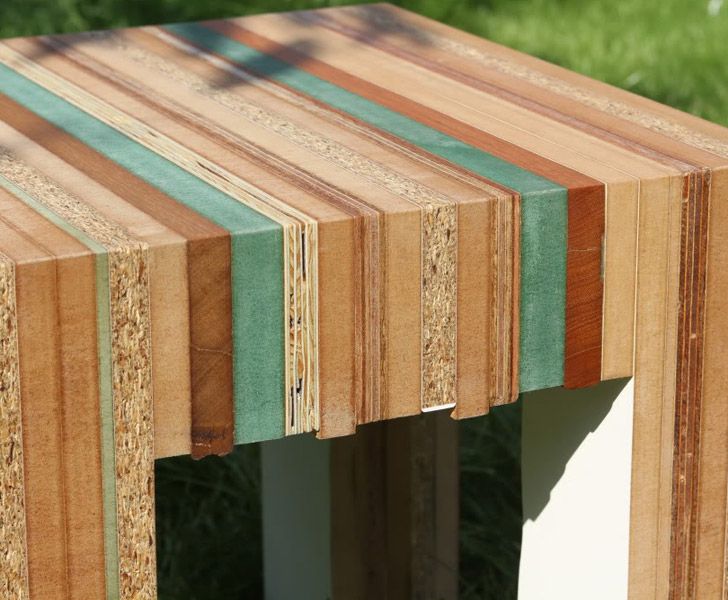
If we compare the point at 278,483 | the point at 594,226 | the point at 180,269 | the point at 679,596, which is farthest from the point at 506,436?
the point at 180,269

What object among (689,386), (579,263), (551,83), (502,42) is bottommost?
(689,386)

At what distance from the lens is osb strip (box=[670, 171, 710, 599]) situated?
1.46 metres

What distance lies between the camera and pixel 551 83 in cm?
182

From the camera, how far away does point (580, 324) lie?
1.43 metres

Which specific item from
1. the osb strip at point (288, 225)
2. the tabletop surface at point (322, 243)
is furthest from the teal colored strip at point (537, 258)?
the osb strip at point (288, 225)

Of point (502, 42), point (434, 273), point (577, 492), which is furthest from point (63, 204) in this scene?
point (502, 42)

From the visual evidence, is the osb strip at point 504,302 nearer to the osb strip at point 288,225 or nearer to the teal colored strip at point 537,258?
the teal colored strip at point 537,258

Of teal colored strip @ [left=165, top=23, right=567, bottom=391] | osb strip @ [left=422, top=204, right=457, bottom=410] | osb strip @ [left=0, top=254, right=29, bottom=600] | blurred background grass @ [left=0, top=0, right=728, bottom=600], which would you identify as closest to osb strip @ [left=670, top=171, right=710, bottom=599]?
teal colored strip @ [left=165, top=23, right=567, bottom=391]

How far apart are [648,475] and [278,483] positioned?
36.7 inches

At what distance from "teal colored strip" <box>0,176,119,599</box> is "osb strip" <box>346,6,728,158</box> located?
70 cm

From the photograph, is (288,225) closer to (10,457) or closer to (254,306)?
Answer: (254,306)

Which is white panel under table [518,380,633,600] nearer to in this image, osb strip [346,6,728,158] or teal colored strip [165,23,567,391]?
teal colored strip [165,23,567,391]

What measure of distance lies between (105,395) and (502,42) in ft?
9.96

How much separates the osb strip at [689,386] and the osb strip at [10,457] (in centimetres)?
68
